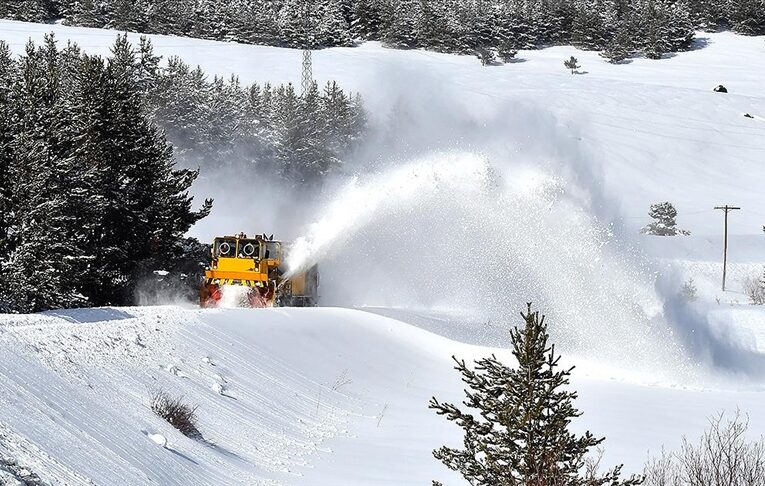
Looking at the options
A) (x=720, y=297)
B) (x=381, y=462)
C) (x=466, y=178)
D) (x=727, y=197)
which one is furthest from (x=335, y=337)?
(x=727, y=197)

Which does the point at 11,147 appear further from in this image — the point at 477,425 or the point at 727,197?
the point at 727,197

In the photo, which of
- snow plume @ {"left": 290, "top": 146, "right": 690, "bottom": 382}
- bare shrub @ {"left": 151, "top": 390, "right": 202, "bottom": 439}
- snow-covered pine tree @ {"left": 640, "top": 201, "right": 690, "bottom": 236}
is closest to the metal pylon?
snow-covered pine tree @ {"left": 640, "top": 201, "right": 690, "bottom": 236}

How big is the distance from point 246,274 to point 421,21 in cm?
9813

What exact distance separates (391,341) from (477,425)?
17.7 metres

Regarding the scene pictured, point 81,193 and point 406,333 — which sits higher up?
point 81,193

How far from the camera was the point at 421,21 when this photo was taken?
399 feet

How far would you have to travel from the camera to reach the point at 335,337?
2322 cm

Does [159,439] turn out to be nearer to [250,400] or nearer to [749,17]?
[250,400]

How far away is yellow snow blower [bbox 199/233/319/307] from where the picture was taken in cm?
2852

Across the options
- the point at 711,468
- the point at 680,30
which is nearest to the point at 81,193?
the point at 711,468

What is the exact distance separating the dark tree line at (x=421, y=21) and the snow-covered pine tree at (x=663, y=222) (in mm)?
41837

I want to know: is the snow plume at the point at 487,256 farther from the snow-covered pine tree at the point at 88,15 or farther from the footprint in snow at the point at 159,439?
the snow-covered pine tree at the point at 88,15

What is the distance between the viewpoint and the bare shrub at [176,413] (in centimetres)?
1168

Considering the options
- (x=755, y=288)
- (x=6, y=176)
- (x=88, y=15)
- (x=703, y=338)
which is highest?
(x=88, y=15)
